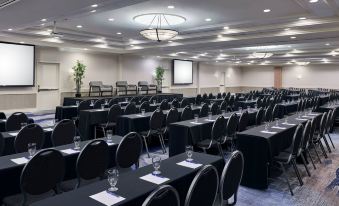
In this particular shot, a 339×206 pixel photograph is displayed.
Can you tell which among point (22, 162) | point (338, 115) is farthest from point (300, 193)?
point (338, 115)

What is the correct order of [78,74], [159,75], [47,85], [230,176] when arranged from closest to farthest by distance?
[230,176] < [47,85] < [78,74] < [159,75]

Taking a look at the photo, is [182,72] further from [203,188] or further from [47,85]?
[203,188]

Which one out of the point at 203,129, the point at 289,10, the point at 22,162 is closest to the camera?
the point at 22,162

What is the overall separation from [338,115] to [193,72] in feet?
51.4

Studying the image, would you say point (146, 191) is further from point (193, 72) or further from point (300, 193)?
point (193, 72)

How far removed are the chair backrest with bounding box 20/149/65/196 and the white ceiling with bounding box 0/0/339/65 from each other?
410 cm

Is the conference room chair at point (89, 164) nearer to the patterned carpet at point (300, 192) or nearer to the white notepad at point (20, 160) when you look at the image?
the white notepad at point (20, 160)

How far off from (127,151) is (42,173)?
1.13 m

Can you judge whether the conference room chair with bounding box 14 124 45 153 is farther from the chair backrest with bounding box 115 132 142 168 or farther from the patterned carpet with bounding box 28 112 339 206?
the patterned carpet with bounding box 28 112 339 206

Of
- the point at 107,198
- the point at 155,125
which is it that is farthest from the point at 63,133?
the point at 107,198

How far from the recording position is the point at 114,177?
2.40 metres

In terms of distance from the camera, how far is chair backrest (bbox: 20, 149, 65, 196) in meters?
2.73

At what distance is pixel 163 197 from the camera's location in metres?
1.85

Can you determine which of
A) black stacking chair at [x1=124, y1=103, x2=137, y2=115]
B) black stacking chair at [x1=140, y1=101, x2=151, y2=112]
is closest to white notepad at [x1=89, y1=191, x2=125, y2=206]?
black stacking chair at [x1=124, y1=103, x2=137, y2=115]
